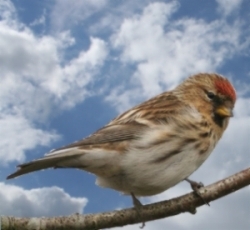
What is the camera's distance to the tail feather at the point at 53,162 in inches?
65.1

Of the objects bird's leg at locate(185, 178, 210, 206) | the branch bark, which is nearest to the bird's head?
bird's leg at locate(185, 178, 210, 206)

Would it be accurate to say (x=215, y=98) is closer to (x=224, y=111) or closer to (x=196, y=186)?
(x=224, y=111)

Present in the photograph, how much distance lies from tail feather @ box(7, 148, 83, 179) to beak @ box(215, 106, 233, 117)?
0.82m

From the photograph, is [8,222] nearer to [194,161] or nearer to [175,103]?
[194,161]

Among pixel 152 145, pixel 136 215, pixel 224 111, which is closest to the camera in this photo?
pixel 136 215

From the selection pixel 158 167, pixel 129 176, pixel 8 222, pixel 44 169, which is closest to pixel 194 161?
pixel 158 167

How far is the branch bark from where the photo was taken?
4.95 feet

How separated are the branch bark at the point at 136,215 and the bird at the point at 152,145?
0.47 feet

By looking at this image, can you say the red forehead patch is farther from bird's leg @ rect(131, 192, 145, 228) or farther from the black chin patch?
bird's leg @ rect(131, 192, 145, 228)

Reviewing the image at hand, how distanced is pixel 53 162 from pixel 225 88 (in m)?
1.06

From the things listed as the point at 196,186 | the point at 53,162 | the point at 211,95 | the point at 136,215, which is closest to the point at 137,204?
the point at 136,215

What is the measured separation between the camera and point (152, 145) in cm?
215

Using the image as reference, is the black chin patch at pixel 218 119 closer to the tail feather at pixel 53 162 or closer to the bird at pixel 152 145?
the bird at pixel 152 145

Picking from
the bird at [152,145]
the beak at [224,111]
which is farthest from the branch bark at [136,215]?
the beak at [224,111]
